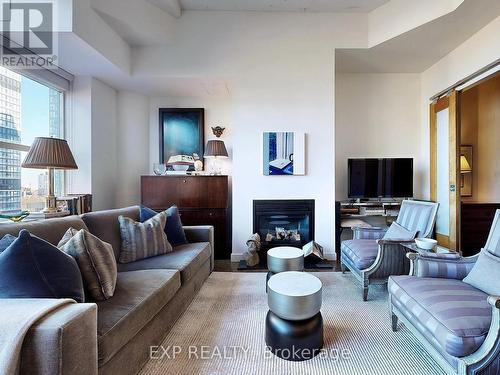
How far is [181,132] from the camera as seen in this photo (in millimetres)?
4344

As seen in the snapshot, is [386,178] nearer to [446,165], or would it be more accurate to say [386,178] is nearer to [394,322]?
[446,165]

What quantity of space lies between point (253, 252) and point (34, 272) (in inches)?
104

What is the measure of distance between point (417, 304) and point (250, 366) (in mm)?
1074

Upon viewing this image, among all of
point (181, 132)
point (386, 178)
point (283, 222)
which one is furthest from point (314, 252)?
point (181, 132)

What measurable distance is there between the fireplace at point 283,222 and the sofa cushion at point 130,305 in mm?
1955

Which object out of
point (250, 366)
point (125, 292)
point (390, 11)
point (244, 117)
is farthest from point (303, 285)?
point (390, 11)

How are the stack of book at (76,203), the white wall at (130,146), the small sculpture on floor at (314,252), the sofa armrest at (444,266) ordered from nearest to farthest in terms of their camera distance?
1. the sofa armrest at (444,266)
2. the stack of book at (76,203)
3. the small sculpture on floor at (314,252)
4. the white wall at (130,146)

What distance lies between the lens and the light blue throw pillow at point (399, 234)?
255 cm

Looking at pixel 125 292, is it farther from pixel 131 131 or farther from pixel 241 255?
pixel 131 131

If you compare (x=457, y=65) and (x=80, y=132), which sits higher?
(x=457, y=65)

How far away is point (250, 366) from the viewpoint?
1560mm

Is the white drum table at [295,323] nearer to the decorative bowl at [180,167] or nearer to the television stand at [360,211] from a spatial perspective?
the television stand at [360,211]

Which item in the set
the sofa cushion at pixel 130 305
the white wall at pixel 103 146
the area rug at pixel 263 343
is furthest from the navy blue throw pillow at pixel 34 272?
the white wall at pixel 103 146

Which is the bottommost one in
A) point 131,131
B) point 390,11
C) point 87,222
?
point 87,222
